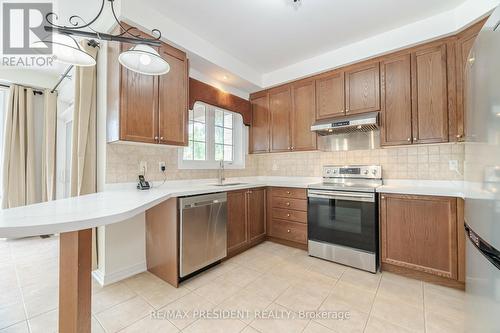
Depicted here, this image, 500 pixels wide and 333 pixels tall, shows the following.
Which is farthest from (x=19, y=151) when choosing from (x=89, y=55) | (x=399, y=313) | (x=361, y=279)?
(x=399, y=313)

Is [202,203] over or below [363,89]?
below

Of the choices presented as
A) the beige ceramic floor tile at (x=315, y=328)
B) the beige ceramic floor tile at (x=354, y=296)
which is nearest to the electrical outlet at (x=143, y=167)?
the beige ceramic floor tile at (x=315, y=328)

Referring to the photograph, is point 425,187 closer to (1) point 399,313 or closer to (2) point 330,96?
(1) point 399,313

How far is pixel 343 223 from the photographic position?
2.46 meters

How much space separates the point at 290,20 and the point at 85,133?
244 centimetres

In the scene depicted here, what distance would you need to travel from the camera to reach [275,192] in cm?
315

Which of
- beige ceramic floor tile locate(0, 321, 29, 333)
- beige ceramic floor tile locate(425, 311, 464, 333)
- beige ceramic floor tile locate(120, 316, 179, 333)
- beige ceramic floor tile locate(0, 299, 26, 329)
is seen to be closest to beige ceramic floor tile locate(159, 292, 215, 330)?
beige ceramic floor tile locate(120, 316, 179, 333)

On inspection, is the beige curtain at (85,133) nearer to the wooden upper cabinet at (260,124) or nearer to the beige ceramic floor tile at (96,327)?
the beige ceramic floor tile at (96,327)

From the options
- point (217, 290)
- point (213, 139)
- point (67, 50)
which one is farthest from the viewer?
point (213, 139)

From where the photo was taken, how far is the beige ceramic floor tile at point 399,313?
5.04 ft

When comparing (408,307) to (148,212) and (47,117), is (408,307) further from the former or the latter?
(47,117)

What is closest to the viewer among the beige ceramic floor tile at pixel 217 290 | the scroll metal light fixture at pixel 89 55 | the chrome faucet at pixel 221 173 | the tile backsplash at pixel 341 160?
the scroll metal light fixture at pixel 89 55

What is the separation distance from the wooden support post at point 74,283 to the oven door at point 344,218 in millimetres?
2304

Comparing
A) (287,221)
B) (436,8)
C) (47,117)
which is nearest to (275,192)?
(287,221)
